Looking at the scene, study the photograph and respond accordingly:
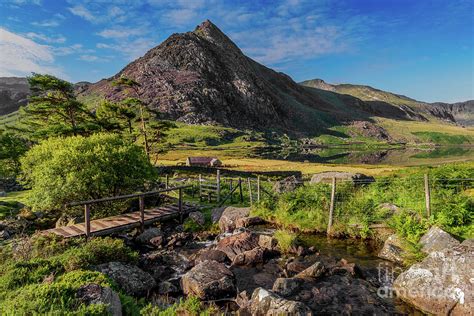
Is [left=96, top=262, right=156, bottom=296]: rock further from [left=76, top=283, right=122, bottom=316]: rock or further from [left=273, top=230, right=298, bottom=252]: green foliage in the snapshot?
[left=273, top=230, right=298, bottom=252]: green foliage

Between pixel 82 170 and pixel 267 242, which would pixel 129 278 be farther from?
pixel 82 170

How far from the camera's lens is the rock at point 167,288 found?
1238 cm

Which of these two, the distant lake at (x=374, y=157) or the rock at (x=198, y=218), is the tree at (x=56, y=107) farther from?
the distant lake at (x=374, y=157)

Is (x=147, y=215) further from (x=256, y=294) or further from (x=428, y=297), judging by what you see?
(x=428, y=297)

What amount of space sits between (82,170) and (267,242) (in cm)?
1288

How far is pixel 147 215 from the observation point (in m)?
22.3

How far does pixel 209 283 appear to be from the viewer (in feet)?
39.5

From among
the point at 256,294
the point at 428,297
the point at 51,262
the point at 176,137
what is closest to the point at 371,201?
the point at 428,297

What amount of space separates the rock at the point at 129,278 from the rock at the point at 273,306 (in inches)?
177

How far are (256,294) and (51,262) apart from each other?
723 centimetres

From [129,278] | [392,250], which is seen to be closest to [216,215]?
[129,278]

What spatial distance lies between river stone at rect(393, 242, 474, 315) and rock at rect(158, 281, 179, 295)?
348 inches

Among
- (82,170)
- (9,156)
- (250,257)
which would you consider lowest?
(250,257)

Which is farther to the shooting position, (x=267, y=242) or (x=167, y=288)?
(x=267, y=242)
